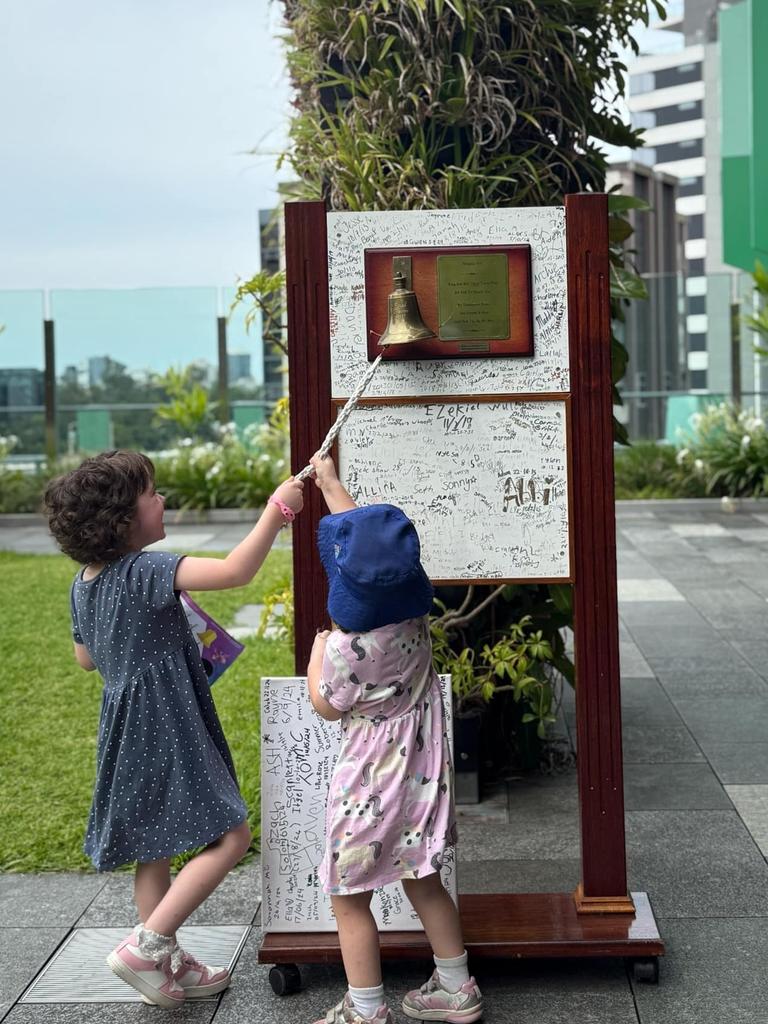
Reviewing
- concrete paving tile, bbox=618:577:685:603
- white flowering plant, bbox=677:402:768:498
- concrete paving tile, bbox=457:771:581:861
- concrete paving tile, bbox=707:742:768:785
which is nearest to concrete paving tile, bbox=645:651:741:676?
concrete paving tile, bbox=707:742:768:785

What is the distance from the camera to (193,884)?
3.12 m

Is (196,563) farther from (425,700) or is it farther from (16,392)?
(16,392)

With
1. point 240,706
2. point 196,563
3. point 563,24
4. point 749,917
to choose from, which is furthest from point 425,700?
point 240,706

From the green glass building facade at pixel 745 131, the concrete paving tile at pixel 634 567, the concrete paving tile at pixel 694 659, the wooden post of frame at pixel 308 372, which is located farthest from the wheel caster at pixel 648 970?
the green glass building facade at pixel 745 131

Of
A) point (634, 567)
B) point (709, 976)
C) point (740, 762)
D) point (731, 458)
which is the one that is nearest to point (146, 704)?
point (709, 976)

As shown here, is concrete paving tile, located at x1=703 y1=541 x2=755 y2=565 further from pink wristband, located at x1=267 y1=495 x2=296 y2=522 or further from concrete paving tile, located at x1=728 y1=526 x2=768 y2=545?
pink wristband, located at x1=267 y1=495 x2=296 y2=522

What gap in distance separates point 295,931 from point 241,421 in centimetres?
1459

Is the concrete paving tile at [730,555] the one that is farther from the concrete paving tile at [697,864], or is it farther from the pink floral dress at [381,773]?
the pink floral dress at [381,773]

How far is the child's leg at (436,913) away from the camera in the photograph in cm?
300

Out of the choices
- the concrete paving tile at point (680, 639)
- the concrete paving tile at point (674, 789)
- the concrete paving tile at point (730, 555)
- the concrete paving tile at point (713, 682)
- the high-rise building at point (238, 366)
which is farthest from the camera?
the high-rise building at point (238, 366)

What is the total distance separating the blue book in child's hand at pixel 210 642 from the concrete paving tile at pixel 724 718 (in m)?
2.71

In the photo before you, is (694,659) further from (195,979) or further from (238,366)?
(238,366)

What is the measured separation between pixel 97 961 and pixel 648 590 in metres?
6.62

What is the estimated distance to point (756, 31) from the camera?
52.3 ft
